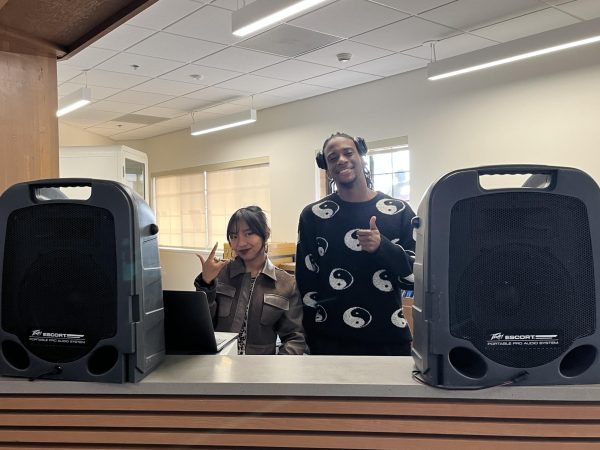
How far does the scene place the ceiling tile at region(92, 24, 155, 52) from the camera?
404 cm

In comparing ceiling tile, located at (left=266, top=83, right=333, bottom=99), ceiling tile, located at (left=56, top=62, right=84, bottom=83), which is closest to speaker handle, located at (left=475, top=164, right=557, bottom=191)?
ceiling tile, located at (left=56, top=62, right=84, bottom=83)

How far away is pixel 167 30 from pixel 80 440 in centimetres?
370

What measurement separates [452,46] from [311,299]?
3526 millimetres

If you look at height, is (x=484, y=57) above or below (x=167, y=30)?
below

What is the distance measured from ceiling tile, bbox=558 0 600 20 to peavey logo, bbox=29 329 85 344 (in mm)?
3887

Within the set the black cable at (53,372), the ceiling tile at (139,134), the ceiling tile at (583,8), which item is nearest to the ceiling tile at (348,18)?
the ceiling tile at (583,8)

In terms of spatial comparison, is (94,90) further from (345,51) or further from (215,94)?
(345,51)

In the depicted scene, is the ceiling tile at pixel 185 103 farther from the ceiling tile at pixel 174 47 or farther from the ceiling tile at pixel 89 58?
the ceiling tile at pixel 174 47

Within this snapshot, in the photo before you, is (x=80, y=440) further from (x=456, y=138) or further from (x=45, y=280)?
(x=456, y=138)

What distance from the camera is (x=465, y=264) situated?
0.91 meters

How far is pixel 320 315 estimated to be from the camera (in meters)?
1.74

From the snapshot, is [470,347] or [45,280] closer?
[470,347]

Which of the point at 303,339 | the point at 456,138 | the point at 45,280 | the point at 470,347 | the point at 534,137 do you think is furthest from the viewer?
the point at 456,138

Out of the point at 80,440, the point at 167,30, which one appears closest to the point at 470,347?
the point at 80,440
